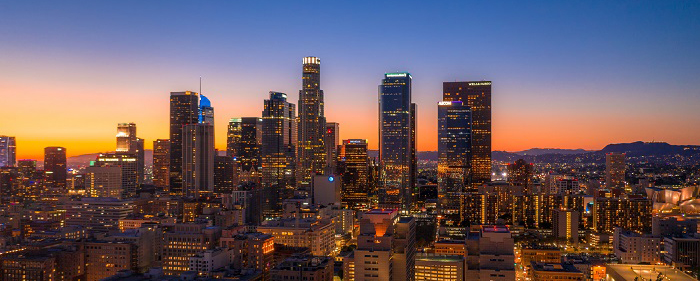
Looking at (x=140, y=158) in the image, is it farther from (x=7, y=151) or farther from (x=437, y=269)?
(x=437, y=269)

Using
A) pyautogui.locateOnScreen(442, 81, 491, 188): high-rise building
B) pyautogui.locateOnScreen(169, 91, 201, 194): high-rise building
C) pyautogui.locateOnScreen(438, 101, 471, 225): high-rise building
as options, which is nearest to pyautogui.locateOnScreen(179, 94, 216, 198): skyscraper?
pyautogui.locateOnScreen(169, 91, 201, 194): high-rise building

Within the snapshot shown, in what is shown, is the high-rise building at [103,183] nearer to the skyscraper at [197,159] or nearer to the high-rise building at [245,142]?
the skyscraper at [197,159]

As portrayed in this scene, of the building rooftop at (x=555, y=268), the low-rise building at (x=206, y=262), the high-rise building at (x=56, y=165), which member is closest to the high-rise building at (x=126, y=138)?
the high-rise building at (x=56, y=165)

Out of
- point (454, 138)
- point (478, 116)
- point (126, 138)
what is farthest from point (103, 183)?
point (478, 116)

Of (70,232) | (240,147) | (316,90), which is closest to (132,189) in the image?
(240,147)

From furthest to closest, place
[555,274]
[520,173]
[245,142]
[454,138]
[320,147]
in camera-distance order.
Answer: [245,142] → [320,147] → [454,138] → [520,173] → [555,274]

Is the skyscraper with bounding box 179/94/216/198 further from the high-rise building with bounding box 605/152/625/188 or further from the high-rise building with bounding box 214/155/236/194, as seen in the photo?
the high-rise building with bounding box 605/152/625/188
